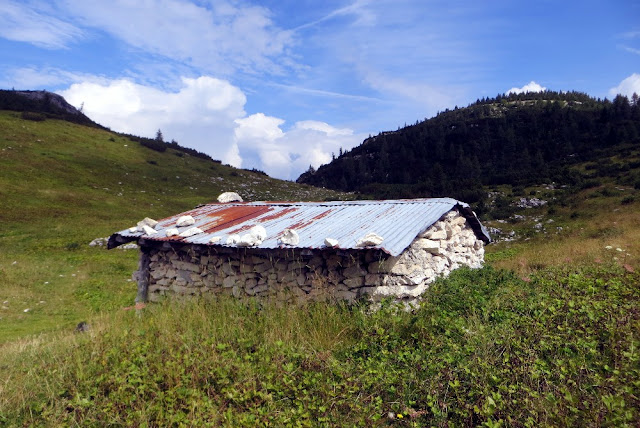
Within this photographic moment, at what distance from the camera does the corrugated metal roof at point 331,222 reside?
719cm

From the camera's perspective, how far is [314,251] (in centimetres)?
713

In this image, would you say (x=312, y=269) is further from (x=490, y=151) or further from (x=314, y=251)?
(x=490, y=151)

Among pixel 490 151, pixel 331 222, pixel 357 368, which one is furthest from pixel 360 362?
pixel 490 151

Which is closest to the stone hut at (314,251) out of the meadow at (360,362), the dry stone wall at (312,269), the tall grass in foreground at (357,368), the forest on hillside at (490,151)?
the dry stone wall at (312,269)

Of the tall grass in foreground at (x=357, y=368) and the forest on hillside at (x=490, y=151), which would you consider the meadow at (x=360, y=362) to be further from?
the forest on hillside at (x=490, y=151)

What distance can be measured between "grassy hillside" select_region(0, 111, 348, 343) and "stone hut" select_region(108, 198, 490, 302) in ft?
6.87

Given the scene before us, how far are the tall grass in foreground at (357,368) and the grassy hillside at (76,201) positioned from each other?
3192 millimetres

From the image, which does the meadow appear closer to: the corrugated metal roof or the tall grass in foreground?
the tall grass in foreground

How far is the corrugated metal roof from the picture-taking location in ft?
23.6

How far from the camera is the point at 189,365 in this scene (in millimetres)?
5066

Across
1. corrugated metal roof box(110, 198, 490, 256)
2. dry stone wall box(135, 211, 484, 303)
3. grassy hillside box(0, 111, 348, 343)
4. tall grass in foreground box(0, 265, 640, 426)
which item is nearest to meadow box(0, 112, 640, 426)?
tall grass in foreground box(0, 265, 640, 426)

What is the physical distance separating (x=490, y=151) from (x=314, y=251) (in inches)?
2548

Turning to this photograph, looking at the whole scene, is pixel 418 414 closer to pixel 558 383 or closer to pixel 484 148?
pixel 558 383

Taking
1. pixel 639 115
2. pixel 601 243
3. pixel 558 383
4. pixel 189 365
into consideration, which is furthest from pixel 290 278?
pixel 639 115
